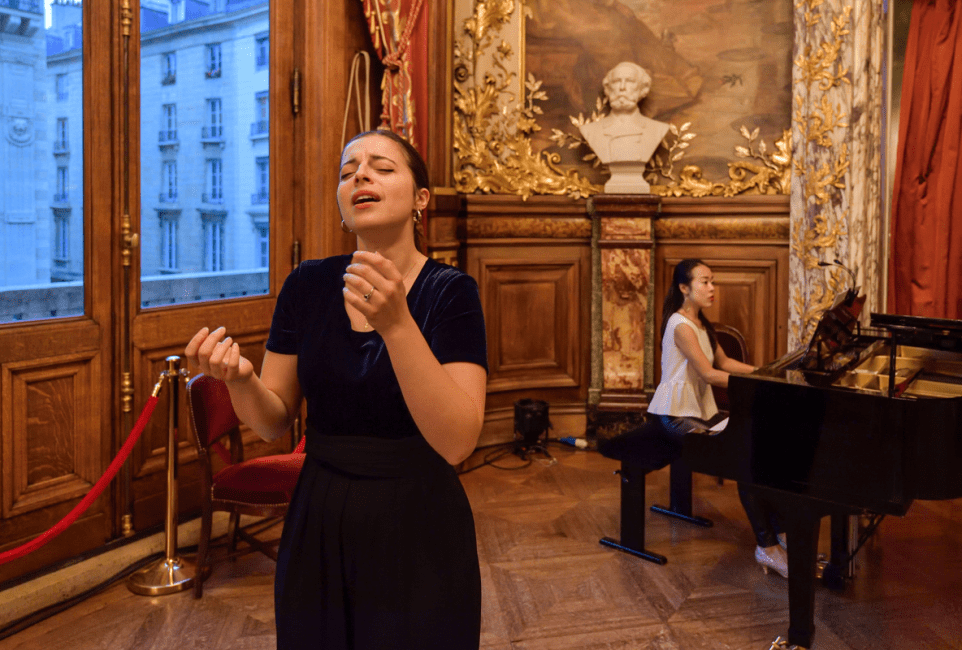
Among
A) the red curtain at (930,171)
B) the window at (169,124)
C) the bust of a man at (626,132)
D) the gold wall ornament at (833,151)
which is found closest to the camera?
the window at (169,124)

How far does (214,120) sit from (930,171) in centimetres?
401

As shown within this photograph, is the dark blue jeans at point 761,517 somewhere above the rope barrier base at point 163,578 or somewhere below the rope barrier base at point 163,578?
above

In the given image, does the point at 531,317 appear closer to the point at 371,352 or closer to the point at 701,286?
the point at 701,286

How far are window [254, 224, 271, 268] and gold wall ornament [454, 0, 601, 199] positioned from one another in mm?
1516

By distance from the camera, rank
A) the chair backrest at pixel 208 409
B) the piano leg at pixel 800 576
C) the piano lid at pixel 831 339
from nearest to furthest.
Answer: the piano leg at pixel 800 576 < the piano lid at pixel 831 339 < the chair backrest at pixel 208 409

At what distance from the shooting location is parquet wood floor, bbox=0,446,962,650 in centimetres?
287

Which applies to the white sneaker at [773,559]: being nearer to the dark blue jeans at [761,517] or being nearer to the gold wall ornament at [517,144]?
the dark blue jeans at [761,517]

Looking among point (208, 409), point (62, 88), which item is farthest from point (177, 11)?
point (208, 409)

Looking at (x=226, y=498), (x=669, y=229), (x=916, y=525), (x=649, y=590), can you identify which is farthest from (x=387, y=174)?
(x=669, y=229)

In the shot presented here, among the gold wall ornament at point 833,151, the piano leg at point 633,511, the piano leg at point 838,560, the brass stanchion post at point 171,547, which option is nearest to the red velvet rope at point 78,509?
the brass stanchion post at point 171,547

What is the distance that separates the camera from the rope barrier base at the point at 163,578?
10.4 feet

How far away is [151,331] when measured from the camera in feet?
11.5

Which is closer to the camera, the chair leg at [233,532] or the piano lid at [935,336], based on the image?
the piano lid at [935,336]

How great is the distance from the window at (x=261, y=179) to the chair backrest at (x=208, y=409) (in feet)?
3.64
